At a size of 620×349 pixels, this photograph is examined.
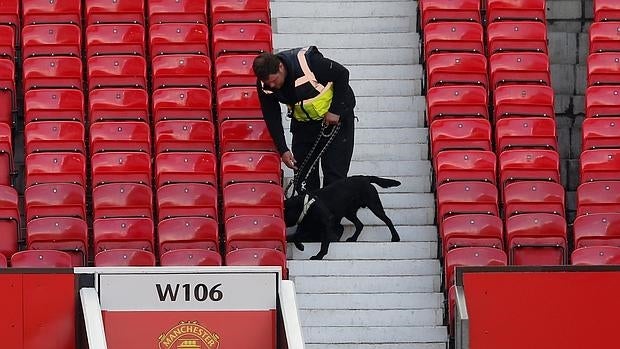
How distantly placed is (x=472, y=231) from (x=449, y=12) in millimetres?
2882

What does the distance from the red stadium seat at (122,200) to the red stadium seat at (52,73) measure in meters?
1.43

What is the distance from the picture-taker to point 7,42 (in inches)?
680

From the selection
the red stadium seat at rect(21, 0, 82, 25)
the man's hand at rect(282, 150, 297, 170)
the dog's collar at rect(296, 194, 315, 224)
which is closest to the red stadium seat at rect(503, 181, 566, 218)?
the dog's collar at rect(296, 194, 315, 224)

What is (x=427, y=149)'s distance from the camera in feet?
55.6

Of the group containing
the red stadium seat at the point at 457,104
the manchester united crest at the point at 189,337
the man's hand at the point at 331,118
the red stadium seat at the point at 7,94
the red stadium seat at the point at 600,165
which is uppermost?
the red stadium seat at the point at 7,94

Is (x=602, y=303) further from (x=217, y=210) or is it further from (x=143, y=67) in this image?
(x=143, y=67)

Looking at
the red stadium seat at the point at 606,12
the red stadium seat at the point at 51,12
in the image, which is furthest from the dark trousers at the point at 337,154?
Answer: the red stadium seat at the point at 606,12

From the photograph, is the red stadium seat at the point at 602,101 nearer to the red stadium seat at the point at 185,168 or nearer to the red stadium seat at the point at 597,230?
the red stadium seat at the point at 597,230

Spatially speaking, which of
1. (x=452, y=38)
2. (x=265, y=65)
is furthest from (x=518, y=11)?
(x=265, y=65)

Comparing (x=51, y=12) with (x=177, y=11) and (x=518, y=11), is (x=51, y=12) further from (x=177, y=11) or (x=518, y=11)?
(x=518, y=11)

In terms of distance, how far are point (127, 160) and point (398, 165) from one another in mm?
2192

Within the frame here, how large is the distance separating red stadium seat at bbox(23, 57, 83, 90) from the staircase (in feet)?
5.82

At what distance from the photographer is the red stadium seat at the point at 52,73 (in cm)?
1697

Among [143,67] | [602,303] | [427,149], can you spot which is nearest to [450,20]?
[427,149]
